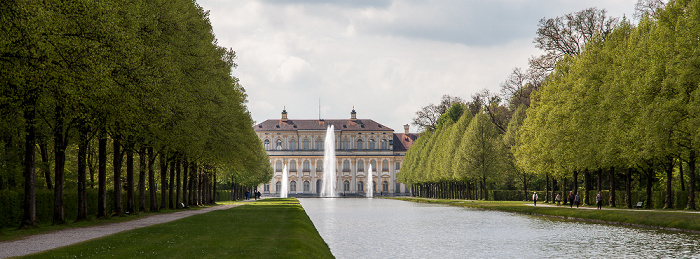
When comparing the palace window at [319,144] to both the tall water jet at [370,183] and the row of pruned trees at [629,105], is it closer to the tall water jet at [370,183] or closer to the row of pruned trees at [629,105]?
the tall water jet at [370,183]

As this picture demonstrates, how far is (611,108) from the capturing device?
4116 cm

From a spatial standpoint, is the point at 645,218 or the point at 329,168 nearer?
the point at 645,218

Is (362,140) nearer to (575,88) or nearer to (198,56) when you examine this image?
(575,88)

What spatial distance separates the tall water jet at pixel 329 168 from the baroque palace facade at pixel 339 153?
41.0ft

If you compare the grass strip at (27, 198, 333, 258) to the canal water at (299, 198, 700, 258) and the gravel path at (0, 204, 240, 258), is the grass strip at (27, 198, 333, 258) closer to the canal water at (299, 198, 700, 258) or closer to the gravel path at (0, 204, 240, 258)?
the gravel path at (0, 204, 240, 258)

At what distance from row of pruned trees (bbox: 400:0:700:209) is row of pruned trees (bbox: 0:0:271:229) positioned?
22.6m

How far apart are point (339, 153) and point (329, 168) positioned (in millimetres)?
14504

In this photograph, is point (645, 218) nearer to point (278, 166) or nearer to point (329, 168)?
point (329, 168)

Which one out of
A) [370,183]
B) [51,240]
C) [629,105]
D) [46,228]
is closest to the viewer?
[51,240]

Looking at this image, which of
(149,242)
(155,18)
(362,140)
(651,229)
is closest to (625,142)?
(651,229)

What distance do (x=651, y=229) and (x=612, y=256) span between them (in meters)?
10.5

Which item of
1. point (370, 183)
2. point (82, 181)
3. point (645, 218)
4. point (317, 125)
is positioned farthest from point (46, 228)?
point (317, 125)

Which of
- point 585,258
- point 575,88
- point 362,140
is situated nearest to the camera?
point 585,258

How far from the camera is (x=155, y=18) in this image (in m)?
26.4
